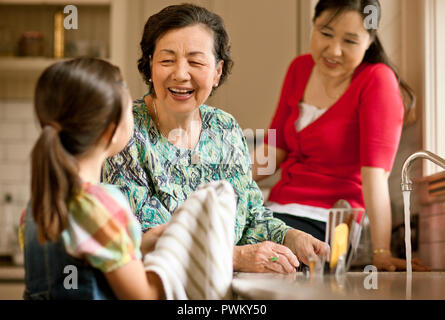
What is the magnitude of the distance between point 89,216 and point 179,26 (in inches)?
17.7

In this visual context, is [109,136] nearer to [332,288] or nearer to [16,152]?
[332,288]

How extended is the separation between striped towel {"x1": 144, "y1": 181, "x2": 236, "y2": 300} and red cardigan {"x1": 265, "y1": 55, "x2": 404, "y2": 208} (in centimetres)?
56

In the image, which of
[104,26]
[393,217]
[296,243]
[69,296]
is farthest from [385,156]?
[104,26]

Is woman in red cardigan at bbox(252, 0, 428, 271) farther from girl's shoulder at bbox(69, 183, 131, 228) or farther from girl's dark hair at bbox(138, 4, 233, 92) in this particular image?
girl's shoulder at bbox(69, 183, 131, 228)

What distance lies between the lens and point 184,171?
0.91 meters

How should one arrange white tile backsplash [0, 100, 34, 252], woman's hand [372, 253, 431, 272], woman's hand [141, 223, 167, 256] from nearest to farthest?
woman's hand [141, 223, 167, 256] → woman's hand [372, 253, 431, 272] → white tile backsplash [0, 100, 34, 252]

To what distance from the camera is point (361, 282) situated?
2.47ft

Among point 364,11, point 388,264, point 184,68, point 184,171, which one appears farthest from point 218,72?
point 388,264

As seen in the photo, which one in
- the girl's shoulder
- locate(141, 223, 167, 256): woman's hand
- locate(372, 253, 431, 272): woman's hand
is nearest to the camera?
the girl's shoulder

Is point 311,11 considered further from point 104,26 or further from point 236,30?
point 104,26

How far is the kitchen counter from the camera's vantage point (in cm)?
58

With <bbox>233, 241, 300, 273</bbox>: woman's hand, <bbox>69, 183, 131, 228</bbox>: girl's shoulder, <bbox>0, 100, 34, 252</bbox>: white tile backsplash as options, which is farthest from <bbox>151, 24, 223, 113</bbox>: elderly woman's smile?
<bbox>0, 100, 34, 252</bbox>: white tile backsplash

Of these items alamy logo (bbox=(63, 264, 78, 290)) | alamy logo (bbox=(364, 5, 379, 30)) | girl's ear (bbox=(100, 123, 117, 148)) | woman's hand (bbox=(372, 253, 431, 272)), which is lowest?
woman's hand (bbox=(372, 253, 431, 272))
